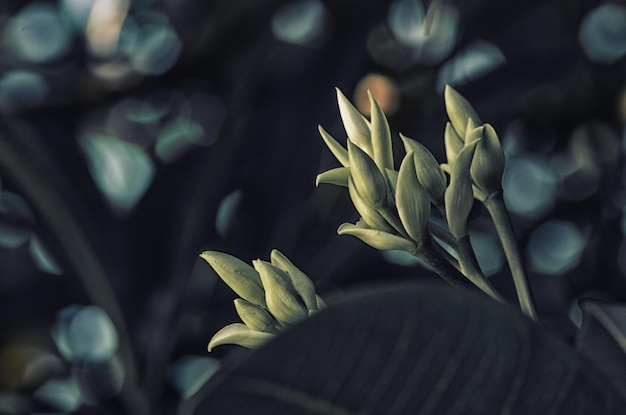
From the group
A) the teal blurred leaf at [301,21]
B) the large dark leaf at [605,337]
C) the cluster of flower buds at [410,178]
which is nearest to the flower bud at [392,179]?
the cluster of flower buds at [410,178]

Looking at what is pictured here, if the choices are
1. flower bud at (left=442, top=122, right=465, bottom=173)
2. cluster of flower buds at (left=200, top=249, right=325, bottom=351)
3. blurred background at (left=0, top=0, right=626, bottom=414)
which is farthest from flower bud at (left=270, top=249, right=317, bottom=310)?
blurred background at (left=0, top=0, right=626, bottom=414)

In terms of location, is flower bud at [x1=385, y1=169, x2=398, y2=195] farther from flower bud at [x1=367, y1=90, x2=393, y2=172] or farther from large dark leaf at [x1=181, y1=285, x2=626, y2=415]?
large dark leaf at [x1=181, y1=285, x2=626, y2=415]

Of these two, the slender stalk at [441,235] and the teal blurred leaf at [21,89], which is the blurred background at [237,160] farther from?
the slender stalk at [441,235]

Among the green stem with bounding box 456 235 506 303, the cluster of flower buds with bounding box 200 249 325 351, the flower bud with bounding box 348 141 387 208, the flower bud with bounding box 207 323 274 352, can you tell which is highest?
the flower bud with bounding box 348 141 387 208

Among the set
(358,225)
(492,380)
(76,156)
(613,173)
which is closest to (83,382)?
(76,156)

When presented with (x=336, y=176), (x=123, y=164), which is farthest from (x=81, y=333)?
(x=336, y=176)

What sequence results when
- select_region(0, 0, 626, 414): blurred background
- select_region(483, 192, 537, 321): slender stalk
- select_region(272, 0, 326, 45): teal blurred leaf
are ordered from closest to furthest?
select_region(483, 192, 537, 321): slender stalk < select_region(0, 0, 626, 414): blurred background < select_region(272, 0, 326, 45): teal blurred leaf

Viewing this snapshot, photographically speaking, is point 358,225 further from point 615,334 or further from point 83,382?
point 83,382

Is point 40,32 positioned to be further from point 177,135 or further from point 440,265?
point 440,265
